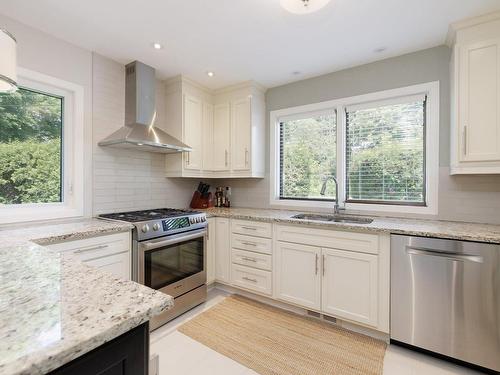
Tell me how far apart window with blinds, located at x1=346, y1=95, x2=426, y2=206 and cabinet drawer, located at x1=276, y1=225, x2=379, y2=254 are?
2.42ft

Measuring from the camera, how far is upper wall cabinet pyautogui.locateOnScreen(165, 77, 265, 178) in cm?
310

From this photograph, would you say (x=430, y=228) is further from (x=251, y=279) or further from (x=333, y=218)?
(x=251, y=279)

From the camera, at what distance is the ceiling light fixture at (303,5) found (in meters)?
1.56

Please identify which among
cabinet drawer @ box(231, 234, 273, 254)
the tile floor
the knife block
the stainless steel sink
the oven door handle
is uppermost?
the knife block

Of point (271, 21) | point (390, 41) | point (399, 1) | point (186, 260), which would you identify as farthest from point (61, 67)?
point (390, 41)

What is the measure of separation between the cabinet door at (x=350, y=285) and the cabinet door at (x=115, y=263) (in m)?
1.68

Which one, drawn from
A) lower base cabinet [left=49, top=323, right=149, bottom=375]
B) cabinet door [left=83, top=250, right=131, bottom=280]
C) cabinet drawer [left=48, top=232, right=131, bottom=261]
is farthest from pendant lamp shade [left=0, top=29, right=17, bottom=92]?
cabinet door [left=83, top=250, right=131, bottom=280]

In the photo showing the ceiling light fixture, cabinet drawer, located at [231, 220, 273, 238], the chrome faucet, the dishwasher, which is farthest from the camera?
the chrome faucet

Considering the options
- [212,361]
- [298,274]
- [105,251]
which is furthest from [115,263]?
[298,274]

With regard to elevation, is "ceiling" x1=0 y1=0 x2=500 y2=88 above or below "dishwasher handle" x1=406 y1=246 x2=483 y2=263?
above

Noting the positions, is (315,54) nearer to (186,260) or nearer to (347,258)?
(347,258)

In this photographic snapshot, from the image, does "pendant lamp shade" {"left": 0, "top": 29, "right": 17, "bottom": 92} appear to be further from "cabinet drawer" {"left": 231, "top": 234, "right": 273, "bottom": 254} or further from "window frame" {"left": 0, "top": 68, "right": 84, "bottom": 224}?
"cabinet drawer" {"left": 231, "top": 234, "right": 273, "bottom": 254}

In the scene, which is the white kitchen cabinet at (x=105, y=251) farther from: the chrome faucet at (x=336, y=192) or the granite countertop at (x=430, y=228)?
the chrome faucet at (x=336, y=192)

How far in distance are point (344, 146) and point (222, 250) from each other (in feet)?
5.93
